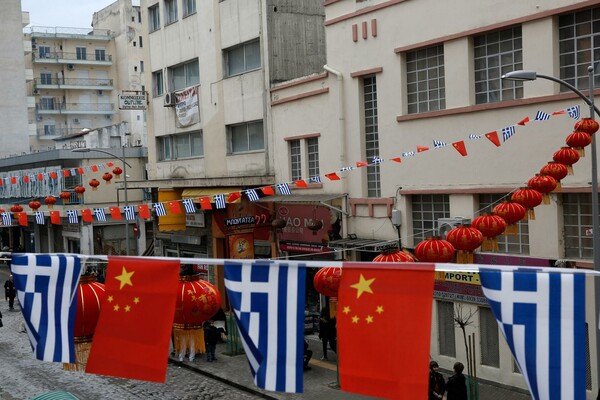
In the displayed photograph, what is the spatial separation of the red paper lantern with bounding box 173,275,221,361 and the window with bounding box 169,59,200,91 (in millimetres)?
21684

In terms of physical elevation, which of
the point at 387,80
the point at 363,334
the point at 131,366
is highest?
the point at 387,80

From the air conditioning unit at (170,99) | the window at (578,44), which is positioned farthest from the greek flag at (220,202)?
the air conditioning unit at (170,99)

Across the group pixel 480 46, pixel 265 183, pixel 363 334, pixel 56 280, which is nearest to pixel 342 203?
pixel 265 183

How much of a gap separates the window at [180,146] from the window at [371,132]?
10.7m

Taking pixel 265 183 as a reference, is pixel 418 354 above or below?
below

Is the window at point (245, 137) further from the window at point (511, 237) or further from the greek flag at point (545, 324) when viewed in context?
the greek flag at point (545, 324)

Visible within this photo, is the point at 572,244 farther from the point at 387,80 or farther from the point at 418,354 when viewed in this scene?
the point at 418,354

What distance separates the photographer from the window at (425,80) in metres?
20.3

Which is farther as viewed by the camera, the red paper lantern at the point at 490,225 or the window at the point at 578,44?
the window at the point at 578,44

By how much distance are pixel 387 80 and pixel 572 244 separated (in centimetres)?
732

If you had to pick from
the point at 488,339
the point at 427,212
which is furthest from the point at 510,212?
the point at 427,212

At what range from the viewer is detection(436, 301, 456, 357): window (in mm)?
20281

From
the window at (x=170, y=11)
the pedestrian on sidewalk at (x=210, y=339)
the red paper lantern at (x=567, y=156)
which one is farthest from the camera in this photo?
the window at (x=170, y=11)

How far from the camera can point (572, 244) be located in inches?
685
